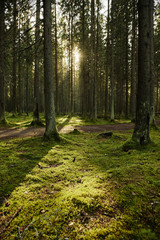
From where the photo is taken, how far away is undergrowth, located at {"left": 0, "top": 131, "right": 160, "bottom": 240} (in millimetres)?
1947

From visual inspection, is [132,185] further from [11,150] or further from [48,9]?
[48,9]

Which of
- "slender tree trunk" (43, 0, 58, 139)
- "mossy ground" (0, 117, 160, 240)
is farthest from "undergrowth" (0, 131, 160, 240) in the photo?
"slender tree trunk" (43, 0, 58, 139)

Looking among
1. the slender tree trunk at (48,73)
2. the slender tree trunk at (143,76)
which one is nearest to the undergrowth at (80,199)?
the slender tree trunk at (143,76)

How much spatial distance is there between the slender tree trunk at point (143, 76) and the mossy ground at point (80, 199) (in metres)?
0.96

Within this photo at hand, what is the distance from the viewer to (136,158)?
4473 mm

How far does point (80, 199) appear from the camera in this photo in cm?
255

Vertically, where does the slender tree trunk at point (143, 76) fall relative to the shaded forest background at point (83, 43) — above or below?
below

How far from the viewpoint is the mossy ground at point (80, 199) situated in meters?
1.95

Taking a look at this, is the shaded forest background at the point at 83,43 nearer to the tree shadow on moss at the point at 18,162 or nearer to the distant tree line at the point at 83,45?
the distant tree line at the point at 83,45

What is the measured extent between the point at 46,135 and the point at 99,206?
4959mm

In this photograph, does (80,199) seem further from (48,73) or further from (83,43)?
(83,43)

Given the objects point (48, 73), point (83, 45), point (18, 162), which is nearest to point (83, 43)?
point (83, 45)

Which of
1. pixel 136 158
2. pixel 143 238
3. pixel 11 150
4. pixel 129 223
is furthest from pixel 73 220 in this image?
pixel 11 150

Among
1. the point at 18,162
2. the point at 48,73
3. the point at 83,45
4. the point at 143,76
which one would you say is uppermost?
the point at 83,45
